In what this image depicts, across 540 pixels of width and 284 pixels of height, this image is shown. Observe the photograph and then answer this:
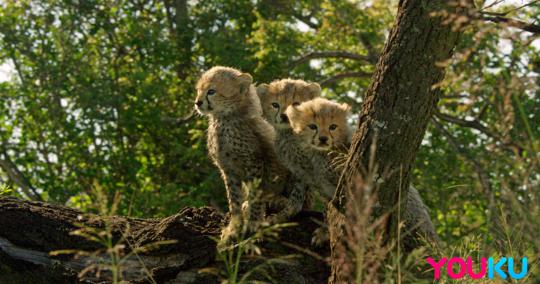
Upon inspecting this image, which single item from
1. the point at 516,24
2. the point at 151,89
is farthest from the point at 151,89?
the point at 516,24

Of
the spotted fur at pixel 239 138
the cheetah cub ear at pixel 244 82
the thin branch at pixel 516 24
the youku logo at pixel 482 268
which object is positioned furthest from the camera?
the cheetah cub ear at pixel 244 82

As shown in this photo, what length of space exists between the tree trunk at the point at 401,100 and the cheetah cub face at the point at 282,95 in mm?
2087

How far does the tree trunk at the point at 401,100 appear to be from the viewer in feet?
14.5

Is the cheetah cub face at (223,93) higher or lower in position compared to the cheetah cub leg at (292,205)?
higher

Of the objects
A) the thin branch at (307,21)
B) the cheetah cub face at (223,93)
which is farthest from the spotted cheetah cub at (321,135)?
the thin branch at (307,21)

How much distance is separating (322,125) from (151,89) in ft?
23.5

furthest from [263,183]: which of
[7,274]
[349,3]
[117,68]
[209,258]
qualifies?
[117,68]

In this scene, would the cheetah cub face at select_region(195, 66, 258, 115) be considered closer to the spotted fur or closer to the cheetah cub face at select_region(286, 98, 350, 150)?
the spotted fur

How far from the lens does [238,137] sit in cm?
593

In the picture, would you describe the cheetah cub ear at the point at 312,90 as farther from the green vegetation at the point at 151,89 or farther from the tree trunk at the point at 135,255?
the green vegetation at the point at 151,89

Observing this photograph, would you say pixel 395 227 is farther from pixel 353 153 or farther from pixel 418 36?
pixel 418 36

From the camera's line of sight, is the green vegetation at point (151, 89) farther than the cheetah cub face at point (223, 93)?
Yes

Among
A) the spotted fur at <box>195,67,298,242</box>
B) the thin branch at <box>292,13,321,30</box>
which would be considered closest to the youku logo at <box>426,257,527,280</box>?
the spotted fur at <box>195,67,298,242</box>

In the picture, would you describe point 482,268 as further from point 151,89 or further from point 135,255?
point 151,89
